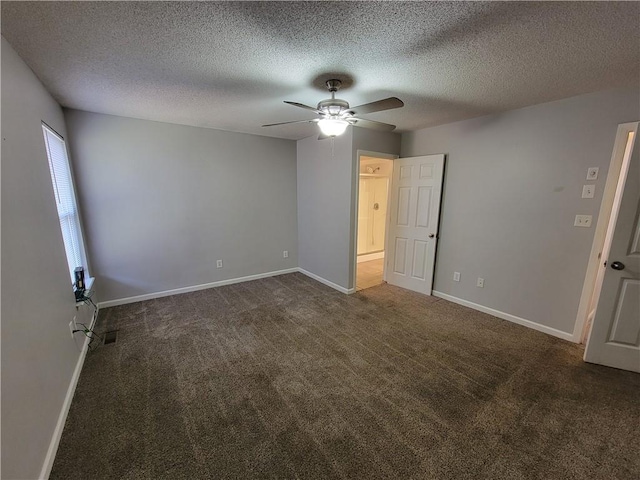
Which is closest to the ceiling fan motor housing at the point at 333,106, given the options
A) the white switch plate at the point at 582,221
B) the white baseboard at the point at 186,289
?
the white switch plate at the point at 582,221

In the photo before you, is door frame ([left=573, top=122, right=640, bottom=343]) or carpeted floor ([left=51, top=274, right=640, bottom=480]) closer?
carpeted floor ([left=51, top=274, right=640, bottom=480])

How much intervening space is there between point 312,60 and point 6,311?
2149 millimetres

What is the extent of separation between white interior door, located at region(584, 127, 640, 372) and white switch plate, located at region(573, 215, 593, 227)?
0.28 meters

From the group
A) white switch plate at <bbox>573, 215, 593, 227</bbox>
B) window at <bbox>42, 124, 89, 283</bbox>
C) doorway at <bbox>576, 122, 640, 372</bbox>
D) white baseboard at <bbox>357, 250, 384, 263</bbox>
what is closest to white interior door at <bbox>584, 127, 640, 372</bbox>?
doorway at <bbox>576, 122, 640, 372</bbox>

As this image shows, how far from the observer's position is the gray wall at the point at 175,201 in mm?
3092

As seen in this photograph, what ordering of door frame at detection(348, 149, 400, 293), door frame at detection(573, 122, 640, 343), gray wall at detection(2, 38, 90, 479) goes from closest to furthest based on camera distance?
1. gray wall at detection(2, 38, 90, 479)
2. door frame at detection(573, 122, 640, 343)
3. door frame at detection(348, 149, 400, 293)

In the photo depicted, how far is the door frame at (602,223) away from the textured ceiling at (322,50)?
0.42 m

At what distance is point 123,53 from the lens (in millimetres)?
1667

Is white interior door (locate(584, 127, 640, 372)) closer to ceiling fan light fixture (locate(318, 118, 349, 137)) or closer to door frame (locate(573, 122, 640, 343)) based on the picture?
door frame (locate(573, 122, 640, 343))

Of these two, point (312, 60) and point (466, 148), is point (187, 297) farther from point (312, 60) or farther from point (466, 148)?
point (466, 148)

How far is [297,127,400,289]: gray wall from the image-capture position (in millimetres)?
3508

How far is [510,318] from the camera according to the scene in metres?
2.99

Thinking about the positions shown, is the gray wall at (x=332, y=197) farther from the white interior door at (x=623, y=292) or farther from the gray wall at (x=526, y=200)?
the white interior door at (x=623, y=292)

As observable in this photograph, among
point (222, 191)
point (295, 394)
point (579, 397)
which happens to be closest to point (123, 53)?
point (222, 191)
